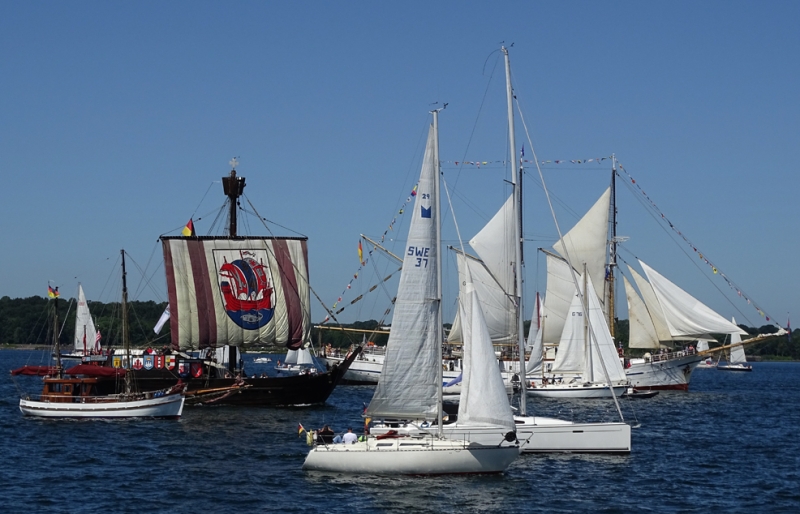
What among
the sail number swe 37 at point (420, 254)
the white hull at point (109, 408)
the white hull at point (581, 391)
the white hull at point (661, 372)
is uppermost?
the sail number swe 37 at point (420, 254)

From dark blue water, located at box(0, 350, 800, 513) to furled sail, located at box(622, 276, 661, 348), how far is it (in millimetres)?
25387

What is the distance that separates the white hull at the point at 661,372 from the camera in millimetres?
87312

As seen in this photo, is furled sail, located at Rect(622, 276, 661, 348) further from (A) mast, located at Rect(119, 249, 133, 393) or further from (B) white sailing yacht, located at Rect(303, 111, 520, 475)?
(B) white sailing yacht, located at Rect(303, 111, 520, 475)

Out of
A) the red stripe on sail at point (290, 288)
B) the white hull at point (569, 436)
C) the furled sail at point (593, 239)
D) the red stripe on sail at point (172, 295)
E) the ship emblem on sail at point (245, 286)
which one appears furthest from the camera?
the furled sail at point (593, 239)

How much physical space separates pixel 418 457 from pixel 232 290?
39815mm

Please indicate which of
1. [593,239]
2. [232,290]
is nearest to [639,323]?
[593,239]

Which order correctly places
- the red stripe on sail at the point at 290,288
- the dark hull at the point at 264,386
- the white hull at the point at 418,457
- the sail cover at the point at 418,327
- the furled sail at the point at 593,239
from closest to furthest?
the white hull at the point at 418,457
the sail cover at the point at 418,327
the dark hull at the point at 264,386
the red stripe on sail at the point at 290,288
the furled sail at the point at 593,239

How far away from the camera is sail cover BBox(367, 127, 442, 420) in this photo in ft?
117

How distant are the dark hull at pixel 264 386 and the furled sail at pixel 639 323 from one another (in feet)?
94.1

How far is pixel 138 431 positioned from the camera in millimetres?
51812

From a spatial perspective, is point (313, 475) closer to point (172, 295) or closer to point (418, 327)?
point (418, 327)

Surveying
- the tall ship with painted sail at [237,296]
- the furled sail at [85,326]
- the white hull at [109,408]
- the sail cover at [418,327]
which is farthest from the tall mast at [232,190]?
the furled sail at [85,326]

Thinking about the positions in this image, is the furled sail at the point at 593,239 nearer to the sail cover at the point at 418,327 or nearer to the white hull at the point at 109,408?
the white hull at the point at 109,408

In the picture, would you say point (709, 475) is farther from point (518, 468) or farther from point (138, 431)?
point (138, 431)
